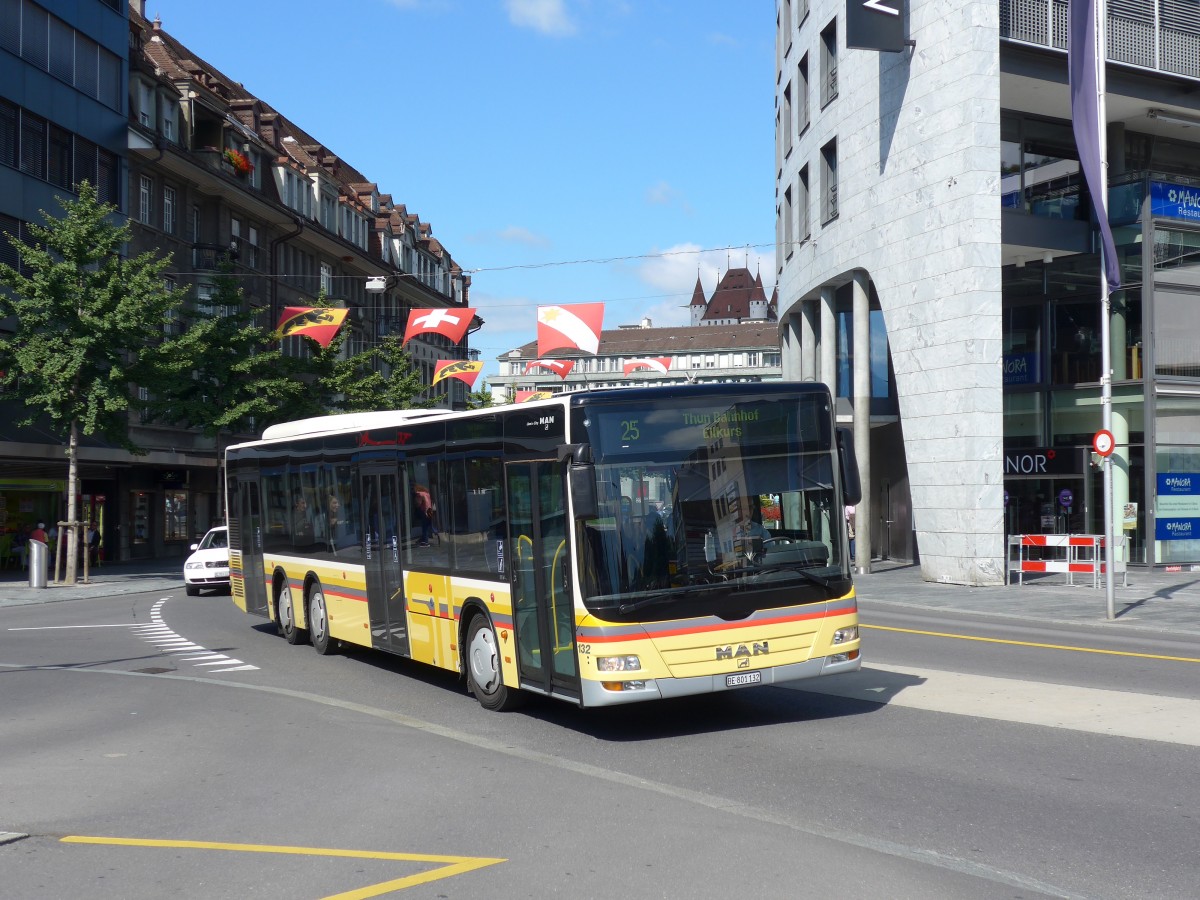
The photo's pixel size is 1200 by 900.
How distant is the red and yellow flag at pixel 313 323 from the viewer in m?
33.9

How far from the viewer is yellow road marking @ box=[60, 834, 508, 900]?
5992 mm

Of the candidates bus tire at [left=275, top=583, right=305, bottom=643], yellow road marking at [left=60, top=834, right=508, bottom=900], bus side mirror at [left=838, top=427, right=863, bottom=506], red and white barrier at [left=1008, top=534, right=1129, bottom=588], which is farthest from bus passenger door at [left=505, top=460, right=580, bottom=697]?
A: red and white barrier at [left=1008, top=534, right=1129, bottom=588]

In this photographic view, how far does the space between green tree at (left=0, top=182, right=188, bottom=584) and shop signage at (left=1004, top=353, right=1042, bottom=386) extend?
809 inches

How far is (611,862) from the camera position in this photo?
634 centimetres

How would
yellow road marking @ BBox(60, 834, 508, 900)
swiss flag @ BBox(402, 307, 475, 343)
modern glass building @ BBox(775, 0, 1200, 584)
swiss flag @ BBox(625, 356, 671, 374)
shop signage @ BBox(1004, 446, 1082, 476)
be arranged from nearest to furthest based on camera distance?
yellow road marking @ BBox(60, 834, 508, 900) < modern glass building @ BBox(775, 0, 1200, 584) < shop signage @ BBox(1004, 446, 1082, 476) < swiss flag @ BBox(402, 307, 475, 343) < swiss flag @ BBox(625, 356, 671, 374)

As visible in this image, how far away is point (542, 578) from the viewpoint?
1042 centimetres

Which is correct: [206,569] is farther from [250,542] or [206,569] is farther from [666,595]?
[666,595]

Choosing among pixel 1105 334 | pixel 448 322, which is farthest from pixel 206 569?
pixel 1105 334

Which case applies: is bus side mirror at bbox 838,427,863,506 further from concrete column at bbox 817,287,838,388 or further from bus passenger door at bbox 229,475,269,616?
concrete column at bbox 817,287,838,388

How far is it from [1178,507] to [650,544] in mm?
23519

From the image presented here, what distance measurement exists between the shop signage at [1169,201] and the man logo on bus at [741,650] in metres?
24.2

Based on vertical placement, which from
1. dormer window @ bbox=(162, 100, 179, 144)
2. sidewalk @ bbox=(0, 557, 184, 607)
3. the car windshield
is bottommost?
sidewalk @ bbox=(0, 557, 184, 607)

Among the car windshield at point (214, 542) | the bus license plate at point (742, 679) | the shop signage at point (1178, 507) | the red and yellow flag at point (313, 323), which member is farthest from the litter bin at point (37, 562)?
the bus license plate at point (742, 679)

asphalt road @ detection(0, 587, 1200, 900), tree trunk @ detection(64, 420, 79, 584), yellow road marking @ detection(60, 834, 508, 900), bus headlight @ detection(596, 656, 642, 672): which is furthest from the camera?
tree trunk @ detection(64, 420, 79, 584)
